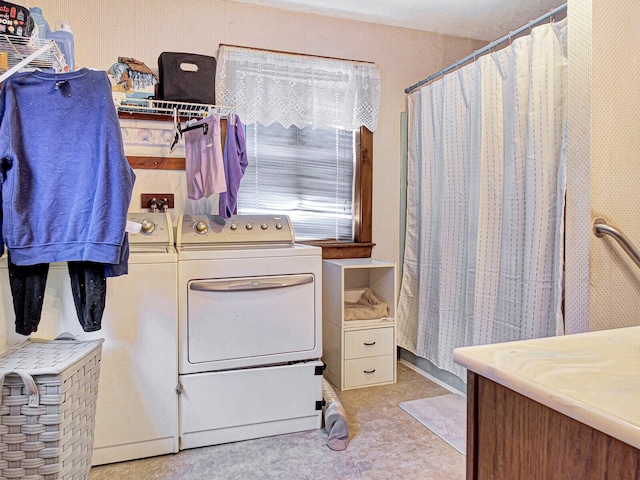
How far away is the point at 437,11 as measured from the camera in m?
3.00

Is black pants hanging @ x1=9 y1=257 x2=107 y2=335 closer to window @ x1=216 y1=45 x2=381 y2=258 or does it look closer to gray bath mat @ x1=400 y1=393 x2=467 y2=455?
window @ x1=216 y1=45 x2=381 y2=258

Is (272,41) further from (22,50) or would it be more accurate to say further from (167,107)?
(22,50)

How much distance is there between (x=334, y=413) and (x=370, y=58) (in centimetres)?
241

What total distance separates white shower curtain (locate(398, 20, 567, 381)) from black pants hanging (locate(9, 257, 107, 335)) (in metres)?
1.89

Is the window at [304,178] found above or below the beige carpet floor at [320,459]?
above

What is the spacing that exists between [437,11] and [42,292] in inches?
112

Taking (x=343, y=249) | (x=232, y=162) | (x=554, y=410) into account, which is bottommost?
(x=554, y=410)

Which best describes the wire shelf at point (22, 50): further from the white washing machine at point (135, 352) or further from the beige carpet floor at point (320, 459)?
the beige carpet floor at point (320, 459)

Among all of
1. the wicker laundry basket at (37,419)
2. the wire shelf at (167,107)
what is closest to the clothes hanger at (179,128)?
the wire shelf at (167,107)

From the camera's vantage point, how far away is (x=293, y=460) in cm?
202

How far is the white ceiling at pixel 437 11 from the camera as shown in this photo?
9.43 ft

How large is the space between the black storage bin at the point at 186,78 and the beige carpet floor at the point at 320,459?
182 centimetres

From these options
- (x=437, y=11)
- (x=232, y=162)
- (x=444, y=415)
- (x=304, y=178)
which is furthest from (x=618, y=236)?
(x=437, y=11)

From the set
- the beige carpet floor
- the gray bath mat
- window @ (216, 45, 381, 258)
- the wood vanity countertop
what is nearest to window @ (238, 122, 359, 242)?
window @ (216, 45, 381, 258)
